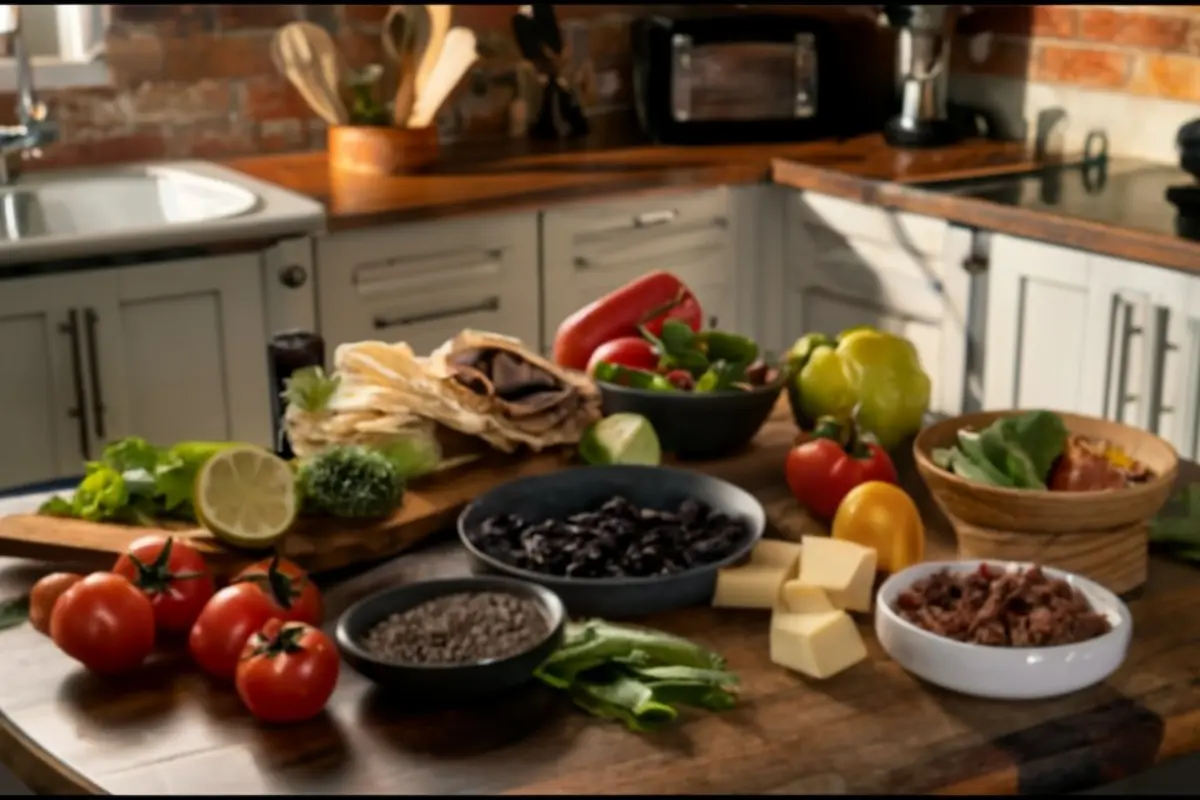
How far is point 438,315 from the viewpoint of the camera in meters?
3.34

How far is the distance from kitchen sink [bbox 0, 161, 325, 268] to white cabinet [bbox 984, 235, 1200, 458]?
1.38m

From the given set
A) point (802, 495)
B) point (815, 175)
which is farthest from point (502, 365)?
point (815, 175)

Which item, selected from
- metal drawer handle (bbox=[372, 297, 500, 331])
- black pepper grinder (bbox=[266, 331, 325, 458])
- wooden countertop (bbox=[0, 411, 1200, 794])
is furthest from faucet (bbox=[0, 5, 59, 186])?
wooden countertop (bbox=[0, 411, 1200, 794])

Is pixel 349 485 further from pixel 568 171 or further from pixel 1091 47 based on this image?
pixel 1091 47

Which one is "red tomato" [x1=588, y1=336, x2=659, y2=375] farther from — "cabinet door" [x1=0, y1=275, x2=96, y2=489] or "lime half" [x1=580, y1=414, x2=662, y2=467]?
"cabinet door" [x1=0, y1=275, x2=96, y2=489]

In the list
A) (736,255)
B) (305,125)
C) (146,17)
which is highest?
(146,17)

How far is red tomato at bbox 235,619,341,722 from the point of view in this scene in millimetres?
1333

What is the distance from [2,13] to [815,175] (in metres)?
1.74

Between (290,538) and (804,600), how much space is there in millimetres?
555

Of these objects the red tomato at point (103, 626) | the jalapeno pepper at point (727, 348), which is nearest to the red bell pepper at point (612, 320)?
the jalapeno pepper at point (727, 348)

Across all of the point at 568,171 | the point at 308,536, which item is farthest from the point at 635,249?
the point at 308,536

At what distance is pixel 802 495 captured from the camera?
6.03 ft

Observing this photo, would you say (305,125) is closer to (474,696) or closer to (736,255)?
(736,255)

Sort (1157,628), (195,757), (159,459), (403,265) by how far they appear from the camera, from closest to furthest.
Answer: (195,757)
(1157,628)
(159,459)
(403,265)
